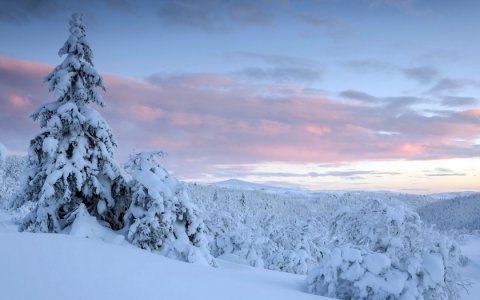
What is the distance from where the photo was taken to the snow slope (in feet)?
13.9

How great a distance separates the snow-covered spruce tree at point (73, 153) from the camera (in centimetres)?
1216

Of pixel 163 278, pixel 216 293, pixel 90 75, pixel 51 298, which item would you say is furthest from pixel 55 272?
pixel 90 75

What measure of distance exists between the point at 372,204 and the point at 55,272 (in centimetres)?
1022

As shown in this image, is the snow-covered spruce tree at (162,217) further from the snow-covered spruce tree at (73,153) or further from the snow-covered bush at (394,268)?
the snow-covered bush at (394,268)

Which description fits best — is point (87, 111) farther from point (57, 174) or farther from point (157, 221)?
point (157, 221)

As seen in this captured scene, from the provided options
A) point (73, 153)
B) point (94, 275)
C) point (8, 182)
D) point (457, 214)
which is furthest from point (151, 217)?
point (457, 214)

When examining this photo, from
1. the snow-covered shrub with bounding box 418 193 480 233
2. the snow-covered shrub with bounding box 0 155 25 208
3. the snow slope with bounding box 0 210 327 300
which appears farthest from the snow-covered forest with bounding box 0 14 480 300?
the snow-covered shrub with bounding box 418 193 480 233

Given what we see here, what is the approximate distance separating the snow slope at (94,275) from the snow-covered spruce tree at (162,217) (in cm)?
543

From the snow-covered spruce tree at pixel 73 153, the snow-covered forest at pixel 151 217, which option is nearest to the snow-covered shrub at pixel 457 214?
the snow-covered forest at pixel 151 217

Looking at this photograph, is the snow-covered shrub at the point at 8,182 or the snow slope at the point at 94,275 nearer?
the snow slope at the point at 94,275

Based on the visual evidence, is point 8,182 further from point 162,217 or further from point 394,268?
point 394,268

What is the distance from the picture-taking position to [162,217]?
12227 mm

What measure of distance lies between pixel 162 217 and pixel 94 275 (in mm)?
7451

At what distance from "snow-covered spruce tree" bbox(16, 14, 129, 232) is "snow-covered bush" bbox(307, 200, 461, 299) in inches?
307
